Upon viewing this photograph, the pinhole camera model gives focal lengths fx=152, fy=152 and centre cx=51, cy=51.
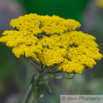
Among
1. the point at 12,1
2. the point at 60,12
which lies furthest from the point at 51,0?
the point at 12,1

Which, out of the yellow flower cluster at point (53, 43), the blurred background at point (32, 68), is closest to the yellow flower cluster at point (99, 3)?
the blurred background at point (32, 68)

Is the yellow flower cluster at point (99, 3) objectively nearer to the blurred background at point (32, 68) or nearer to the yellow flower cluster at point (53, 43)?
the blurred background at point (32, 68)

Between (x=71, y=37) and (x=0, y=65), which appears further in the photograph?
(x=0, y=65)

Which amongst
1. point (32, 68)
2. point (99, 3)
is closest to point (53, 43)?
point (32, 68)

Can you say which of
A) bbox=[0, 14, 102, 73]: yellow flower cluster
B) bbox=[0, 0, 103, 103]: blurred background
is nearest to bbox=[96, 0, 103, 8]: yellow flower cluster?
bbox=[0, 0, 103, 103]: blurred background

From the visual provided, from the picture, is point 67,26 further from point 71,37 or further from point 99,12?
point 99,12

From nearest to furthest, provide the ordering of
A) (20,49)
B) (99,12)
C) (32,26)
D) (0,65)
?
(20,49), (32,26), (0,65), (99,12)
